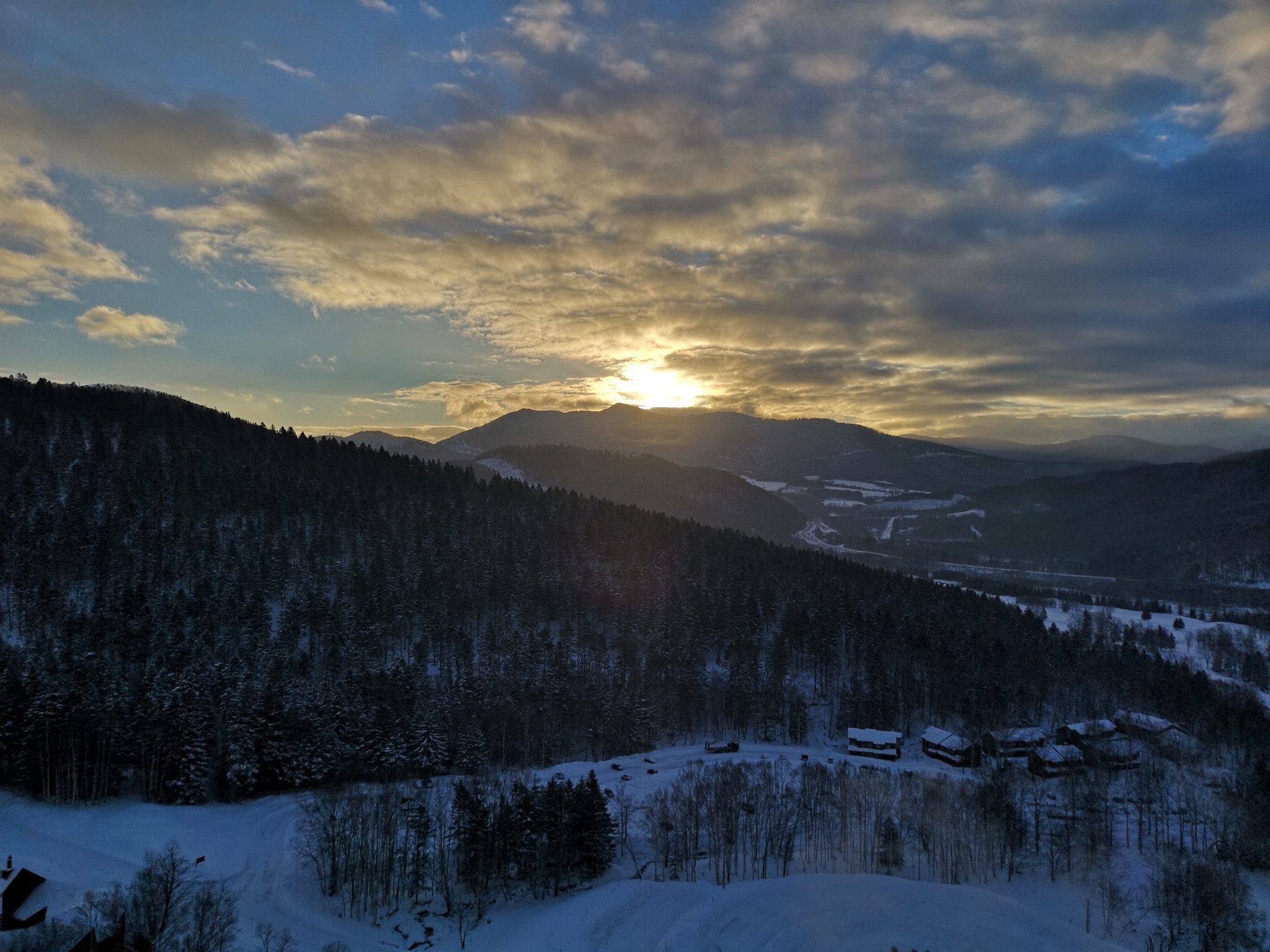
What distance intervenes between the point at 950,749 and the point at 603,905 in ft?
216

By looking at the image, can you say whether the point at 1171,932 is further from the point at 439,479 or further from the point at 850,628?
the point at 439,479

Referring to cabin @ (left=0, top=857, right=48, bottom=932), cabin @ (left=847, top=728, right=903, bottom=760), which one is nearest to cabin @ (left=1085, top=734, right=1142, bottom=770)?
cabin @ (left=847, top=728, right=903, bottom=760)

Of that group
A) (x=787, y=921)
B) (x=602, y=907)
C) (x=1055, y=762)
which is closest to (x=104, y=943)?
(x=602, y=907)

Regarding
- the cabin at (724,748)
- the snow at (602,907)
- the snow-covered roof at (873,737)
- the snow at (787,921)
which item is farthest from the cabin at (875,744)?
the snow at (787,921)

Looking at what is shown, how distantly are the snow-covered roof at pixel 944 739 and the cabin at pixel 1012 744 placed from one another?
9.49 ft

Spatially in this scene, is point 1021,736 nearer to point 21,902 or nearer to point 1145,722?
Answer: point 1145,722

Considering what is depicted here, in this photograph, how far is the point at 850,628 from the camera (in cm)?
13562

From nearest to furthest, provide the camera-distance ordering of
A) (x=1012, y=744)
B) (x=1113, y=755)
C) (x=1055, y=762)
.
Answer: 1. (x=1055, y=762)
2. (x=1113, y=755)
3. (x=1012, y=744)

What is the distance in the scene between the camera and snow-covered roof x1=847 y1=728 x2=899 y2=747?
10362cm

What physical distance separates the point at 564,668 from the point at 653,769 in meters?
28.0

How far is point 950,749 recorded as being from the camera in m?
102

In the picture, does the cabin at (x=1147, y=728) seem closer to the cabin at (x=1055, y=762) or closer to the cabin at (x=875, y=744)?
the cabin at (x=1055, y=762)

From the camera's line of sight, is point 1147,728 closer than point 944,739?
Yes

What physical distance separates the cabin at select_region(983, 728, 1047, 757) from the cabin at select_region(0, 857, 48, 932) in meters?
109
